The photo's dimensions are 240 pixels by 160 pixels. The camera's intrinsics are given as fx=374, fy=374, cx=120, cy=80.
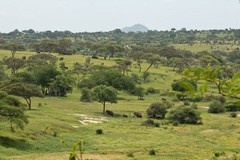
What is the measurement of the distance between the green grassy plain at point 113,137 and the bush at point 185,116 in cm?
190

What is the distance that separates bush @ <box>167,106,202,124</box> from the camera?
57.9 metres

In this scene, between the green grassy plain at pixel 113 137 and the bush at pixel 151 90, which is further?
the bush at pixel 151 90

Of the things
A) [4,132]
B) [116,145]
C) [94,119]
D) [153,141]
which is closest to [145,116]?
[94,119]

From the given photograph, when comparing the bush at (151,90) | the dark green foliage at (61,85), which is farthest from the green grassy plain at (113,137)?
the bush at (151,90)

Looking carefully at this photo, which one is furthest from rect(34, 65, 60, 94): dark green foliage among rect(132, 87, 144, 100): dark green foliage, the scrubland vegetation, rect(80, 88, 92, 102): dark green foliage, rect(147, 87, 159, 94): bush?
rect(147, 87, 159, 94): bush

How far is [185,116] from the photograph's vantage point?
5841 cm

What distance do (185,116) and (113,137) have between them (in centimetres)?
1864

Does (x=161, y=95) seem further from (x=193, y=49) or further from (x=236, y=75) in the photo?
(x=193, y=49)

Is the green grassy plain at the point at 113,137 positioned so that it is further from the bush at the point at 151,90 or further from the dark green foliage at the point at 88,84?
the bush at the point at 151,90

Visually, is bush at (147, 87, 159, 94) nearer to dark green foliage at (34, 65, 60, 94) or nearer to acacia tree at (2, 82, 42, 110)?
dark green foliage at (34, 65, 60, 94)

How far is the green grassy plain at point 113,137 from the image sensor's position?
3341 centimetres

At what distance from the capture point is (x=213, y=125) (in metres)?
54.6

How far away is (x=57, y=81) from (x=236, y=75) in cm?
7230

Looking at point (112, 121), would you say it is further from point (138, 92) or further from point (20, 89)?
point (138, 92)
